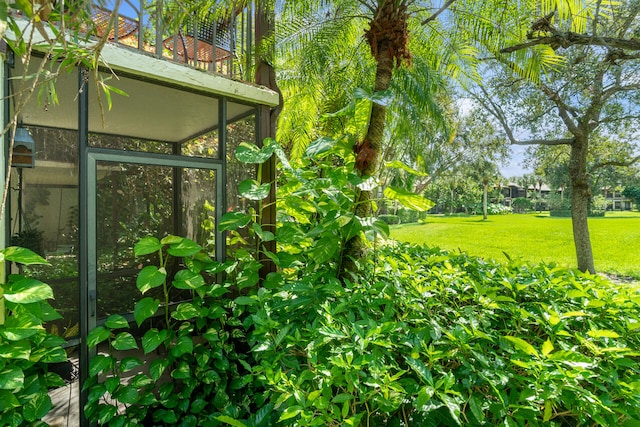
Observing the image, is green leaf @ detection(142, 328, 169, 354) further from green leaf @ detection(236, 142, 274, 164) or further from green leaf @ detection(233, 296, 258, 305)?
green leaf @ detection(236, 142, 274, 164)

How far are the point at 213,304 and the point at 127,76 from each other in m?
2.04

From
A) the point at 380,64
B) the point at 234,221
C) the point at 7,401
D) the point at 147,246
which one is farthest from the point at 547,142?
the point at 7,401

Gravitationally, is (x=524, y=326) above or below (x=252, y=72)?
below

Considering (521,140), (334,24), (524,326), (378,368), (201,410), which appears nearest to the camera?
(378,368)

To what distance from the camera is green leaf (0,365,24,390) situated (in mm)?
1893

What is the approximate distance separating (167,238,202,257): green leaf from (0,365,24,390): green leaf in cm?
110

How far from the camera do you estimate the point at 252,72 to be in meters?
4.09

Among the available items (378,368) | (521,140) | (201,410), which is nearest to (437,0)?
(378,368)

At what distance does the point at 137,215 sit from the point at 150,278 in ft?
4.96

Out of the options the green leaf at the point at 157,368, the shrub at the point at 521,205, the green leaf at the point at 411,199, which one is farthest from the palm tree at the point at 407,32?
the shrub at the point at 521,205

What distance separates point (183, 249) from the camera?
271 cm

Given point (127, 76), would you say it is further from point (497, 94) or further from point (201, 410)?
point (497, 94)

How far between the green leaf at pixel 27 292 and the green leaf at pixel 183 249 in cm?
81

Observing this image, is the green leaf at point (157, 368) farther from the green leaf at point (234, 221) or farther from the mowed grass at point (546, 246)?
the mowed grass at point (546, 246)
